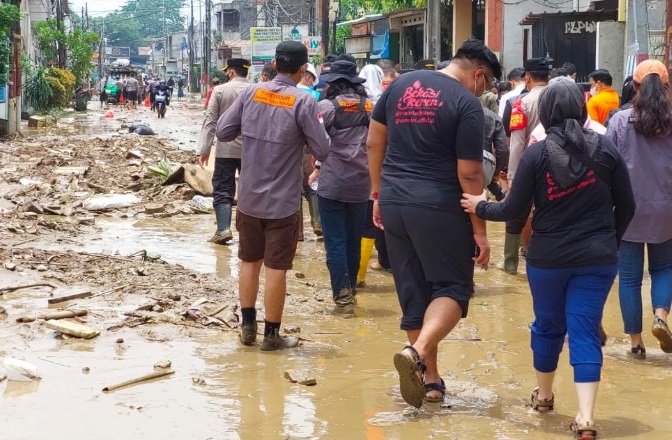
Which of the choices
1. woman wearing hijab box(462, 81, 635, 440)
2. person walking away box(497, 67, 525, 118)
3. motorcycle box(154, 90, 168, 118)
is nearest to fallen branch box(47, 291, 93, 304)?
woman wearing hijab box(462, 81, 635, 440)

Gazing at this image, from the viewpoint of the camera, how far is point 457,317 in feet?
16.1

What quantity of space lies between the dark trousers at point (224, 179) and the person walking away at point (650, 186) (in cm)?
460

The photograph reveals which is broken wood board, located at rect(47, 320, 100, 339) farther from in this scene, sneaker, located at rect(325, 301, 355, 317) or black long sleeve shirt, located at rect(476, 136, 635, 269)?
black long sleeve shirt, located at rect(476, 136, 635, 269)

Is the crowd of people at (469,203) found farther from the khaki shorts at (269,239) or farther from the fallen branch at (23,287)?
the fallen branch at (23,287)

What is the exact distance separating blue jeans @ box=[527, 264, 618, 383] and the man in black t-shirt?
14.4 inches

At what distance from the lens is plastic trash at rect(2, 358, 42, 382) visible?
17.3 ft

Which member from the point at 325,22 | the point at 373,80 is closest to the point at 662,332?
the point at 373,80

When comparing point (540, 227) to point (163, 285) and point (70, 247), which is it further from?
point (70, 247)

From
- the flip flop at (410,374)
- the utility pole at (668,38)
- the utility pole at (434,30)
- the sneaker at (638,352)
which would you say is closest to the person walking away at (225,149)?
the sneaker at (638,352)

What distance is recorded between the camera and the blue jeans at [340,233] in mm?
7328

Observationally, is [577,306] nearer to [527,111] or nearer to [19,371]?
[19,371]

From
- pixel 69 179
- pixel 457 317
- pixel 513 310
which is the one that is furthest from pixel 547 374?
pixel 69 179

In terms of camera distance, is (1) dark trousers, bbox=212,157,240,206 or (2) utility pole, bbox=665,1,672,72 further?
(2) utility pole, bbox=665,1,672,72

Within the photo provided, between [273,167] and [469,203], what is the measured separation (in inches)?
65.2
